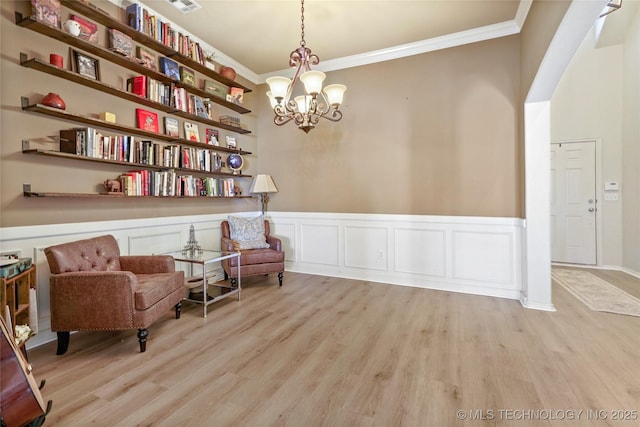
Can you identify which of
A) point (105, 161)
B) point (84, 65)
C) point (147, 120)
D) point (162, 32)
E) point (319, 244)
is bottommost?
point (319, 244)

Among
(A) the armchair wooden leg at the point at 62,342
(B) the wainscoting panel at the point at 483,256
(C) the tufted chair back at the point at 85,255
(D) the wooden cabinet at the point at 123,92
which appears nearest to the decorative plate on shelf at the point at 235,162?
(D) the wooden cabinet at the point at 123,92

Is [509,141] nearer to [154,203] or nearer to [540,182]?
[540,182]

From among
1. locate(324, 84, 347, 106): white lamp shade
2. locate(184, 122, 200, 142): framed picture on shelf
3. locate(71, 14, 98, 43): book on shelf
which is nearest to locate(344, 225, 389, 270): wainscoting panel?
locate(324, 84, 347, 106): white lamp shade

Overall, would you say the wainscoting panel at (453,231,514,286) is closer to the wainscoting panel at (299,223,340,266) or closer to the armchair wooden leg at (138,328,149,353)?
the wainscoting panel at (299,223,340,266)

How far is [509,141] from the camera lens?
333 cm

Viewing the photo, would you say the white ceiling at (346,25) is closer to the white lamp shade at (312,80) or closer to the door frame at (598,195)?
the white lamp shade at (312,80)

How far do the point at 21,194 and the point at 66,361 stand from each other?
50.3 inches

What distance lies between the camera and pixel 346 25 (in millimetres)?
3277

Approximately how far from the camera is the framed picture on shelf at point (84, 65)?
2.45 metres

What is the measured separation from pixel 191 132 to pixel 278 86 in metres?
1.61

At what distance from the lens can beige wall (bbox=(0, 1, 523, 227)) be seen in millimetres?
2268

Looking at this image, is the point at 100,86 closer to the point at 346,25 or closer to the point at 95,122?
the point at 95,122

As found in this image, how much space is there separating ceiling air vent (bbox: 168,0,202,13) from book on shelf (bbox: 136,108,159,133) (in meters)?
1.08

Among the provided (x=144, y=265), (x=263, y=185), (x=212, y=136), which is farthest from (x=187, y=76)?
(x=144, y=265)
